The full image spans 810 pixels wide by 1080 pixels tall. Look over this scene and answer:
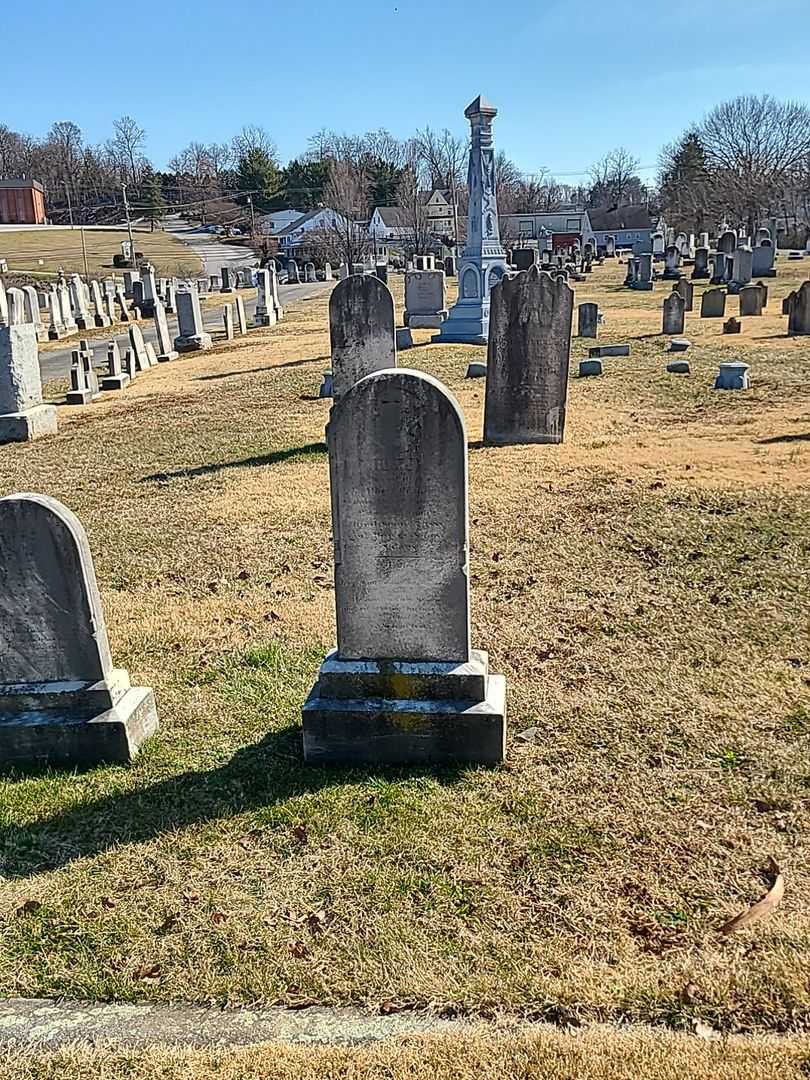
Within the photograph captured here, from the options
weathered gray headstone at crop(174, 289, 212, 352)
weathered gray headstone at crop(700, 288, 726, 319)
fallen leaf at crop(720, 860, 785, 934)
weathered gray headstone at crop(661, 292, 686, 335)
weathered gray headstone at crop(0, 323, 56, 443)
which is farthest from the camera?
weathered gray headstone at crop(174, 289, 212, 352)

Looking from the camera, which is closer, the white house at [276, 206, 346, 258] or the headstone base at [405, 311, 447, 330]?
the headstone base at [405, 311, 447, 330]

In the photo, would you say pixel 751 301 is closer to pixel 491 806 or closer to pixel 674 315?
pixel 674 315

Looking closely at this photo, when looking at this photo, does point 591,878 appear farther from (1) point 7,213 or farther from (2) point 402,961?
(1) point 7,213

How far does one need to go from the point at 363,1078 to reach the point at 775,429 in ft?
33.3

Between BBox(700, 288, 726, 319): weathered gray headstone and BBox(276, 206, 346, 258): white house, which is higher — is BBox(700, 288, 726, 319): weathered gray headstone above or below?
below

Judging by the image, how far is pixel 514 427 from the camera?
36.2 feet

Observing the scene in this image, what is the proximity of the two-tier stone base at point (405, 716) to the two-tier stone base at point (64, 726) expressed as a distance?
1.03 m

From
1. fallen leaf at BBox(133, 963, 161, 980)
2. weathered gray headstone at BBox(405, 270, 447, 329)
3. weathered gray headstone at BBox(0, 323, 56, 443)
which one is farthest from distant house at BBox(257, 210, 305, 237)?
fallen leaf at BBox(133, 963, 161, 980)

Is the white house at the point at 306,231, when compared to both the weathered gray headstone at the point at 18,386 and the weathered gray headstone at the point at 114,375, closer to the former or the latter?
the weathered gray headstone at the point at 114,375

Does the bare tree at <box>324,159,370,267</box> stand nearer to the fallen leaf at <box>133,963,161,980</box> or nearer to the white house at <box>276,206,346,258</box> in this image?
the white house at <box>276,206,346,258</box>

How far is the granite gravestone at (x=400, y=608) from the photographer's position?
4.09m

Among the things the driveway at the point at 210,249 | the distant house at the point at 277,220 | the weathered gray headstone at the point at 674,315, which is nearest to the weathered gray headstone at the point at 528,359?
the weathered gray headstone at the point at 674,315

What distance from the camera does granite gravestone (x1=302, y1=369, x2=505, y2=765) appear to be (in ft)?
13.4

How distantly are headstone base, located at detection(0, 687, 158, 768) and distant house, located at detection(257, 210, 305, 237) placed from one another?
89.1 metres
